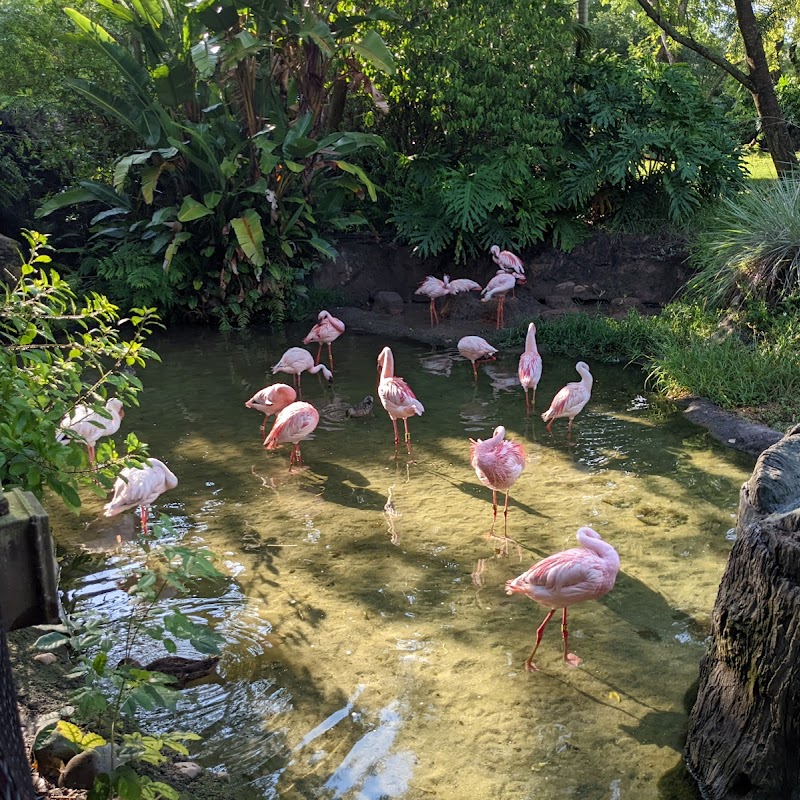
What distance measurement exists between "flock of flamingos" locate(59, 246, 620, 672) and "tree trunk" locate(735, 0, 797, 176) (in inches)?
219

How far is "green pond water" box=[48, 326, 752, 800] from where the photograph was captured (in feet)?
11.5

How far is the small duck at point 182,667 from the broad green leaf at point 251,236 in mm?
7327

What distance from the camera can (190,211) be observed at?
34.7 ft

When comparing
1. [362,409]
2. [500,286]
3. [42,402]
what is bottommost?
[362,409]

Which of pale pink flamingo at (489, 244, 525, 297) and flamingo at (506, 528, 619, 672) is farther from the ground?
pale pink flamingo at (489, 244, 525, 297)

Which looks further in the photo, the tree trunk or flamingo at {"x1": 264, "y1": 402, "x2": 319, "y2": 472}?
the tree trunk

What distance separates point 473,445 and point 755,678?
3.02m

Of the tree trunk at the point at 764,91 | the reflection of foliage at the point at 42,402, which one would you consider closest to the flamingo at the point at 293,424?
the reflection of foliage at the point at 42,402

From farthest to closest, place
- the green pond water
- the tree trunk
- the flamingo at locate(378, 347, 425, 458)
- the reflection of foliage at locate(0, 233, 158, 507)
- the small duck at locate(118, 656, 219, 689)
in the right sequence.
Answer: the tree trunk, the flamingo at locate(378, 347, 425, 458), the small duck at locate(118, 656, 219, 689), the green pond water, the reflection of foliage at locate(0, 233, 158, 507)

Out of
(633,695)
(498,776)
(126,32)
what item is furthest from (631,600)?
(126,32)

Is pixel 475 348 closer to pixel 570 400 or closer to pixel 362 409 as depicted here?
pixel 362 409

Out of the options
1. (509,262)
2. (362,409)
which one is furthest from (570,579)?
(509,262)

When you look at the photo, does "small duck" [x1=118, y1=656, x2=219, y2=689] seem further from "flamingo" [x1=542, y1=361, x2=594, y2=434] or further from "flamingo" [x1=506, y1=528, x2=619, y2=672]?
"flamingo" [x1=542, y1=361, x2=594, y2=434]

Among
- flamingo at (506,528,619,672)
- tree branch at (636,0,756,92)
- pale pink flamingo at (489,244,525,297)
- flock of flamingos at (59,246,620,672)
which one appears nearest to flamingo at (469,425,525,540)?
flock of flamingos at (59,246,620,672)
